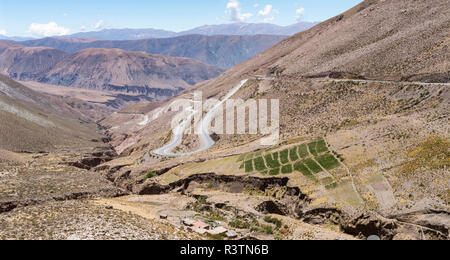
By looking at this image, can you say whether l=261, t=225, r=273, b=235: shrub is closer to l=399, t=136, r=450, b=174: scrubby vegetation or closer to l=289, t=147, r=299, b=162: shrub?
l=399, t=136, r=450, b=174: scrubby vegetation

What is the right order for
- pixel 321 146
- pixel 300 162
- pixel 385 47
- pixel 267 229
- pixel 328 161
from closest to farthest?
pixel 267 229 → pixel 328 161 → pixel 300 162 → pixel 321 146 → pixel 385 47

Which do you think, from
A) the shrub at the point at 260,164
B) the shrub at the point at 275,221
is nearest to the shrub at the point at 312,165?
the shrub at the point at 260,164

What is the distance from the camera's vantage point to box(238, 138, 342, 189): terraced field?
109 feet

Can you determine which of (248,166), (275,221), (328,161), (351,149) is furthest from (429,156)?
(248,166)

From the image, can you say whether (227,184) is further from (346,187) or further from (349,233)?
(349,233)

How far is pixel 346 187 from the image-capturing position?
2944 centimetres

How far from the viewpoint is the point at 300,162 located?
121 feet

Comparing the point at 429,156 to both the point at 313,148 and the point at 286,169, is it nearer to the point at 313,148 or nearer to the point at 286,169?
the point at 313,148

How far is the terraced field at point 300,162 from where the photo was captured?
33.3m

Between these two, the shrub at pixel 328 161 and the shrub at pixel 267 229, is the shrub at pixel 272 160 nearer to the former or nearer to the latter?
the shrub at pixel 328 161

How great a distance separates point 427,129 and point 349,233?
1714 cm

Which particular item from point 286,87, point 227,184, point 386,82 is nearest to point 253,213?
point 227,184

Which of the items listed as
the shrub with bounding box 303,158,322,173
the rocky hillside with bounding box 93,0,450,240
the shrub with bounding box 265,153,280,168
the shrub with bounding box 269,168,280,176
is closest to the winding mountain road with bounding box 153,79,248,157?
the rocky hillside with bounding box 93,0,450,240
